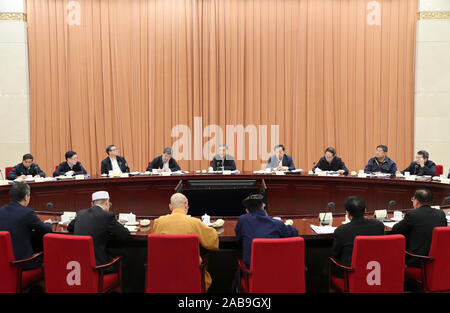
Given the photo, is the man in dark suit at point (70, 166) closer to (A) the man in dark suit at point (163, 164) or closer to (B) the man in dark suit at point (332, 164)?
(A) the man in dark suit at point (163, 164)

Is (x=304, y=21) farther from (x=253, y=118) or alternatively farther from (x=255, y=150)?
(x=255, y=150)

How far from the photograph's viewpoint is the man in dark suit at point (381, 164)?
6.09 m

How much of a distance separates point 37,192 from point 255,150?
4361 mm

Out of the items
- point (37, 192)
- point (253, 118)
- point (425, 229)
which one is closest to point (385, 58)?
point (253, 118)

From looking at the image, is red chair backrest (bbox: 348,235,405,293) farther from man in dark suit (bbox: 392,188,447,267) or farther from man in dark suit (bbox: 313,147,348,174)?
man in dark suit (bbox: 313,147,348,174)

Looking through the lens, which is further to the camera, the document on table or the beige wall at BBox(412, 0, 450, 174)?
the beige wall at BBox(412, 0, 450, 174)

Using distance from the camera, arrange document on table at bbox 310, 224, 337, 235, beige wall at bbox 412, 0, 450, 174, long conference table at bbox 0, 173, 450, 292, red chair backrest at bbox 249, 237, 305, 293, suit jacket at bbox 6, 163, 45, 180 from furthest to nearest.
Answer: beige wall at bbox 412, 0, 450, 174, suit jacket at bbox 6, 163, 45, 180, long conference table at bbox 0, 173, 450, 292, document on table at bbox 310, 224, 337, 235, red chair backrest at bbox 249, 237, 305, 293

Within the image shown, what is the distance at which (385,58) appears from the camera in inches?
323

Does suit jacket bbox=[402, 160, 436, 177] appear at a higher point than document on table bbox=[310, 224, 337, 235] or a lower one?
higher

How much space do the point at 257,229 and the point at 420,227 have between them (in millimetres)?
1202

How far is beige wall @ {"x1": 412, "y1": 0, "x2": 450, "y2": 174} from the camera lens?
7824 mm

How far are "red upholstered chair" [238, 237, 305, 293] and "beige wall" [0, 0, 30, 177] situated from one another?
692 centimetres

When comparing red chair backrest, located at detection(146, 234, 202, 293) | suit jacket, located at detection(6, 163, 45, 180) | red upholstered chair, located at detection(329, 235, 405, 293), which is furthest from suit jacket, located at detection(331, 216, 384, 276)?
suit jacket, located at detection(6, 163, 45, 180)

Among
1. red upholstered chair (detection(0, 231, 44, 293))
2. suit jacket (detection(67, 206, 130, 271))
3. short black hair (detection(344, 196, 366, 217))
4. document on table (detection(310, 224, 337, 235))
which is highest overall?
short black hair (detection(344, 196, 366, 217))
